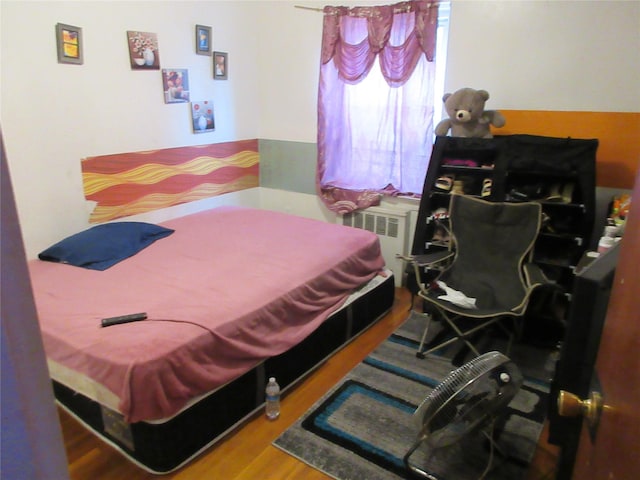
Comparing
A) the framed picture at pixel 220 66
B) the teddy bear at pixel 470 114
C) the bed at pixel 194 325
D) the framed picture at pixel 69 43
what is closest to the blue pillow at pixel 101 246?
the bed at pixel 194 325

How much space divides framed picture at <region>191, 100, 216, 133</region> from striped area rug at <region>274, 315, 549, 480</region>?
92.6 inches

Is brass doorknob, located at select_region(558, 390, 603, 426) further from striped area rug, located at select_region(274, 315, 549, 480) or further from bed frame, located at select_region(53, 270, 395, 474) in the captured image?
bed frame, located at select_region(53, 270, 395, 474)

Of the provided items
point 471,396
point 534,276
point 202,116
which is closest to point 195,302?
point 471,396

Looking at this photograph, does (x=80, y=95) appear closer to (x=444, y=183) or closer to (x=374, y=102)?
(x=374, y=102)

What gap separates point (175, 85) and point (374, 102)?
62.0 inches

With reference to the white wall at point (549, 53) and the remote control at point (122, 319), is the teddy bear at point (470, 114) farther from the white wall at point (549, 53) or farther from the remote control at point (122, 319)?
the remote control at point (122, 319)

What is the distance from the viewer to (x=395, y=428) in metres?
2.15

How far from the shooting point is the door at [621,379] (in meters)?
0.65

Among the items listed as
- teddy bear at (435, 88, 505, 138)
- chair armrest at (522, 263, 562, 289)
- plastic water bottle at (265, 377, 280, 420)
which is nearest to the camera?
plastic water bottle at (265, 377, 280, 420)

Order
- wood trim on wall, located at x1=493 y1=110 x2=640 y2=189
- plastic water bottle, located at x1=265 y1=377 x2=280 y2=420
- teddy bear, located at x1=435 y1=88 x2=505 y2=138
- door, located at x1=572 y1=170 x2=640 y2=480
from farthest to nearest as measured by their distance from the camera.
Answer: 1. teddy bear, located at x1=435 y1=88 x2=505 y2=138
2. wood trim on wall, located at x1=493 y1=110 x2=640 y2=189
3. plastic water bottle, located at x1=265 y1=377 x2=280 y2=420
4. door, located at x1=572 y1=170 x2=640 y2=480

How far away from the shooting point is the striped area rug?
1.92 m

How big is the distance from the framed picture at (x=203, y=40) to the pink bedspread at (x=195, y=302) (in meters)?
1.44

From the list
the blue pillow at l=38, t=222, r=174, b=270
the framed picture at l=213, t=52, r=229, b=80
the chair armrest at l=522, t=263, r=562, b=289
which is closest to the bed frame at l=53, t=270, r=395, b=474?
the blue pillow at l=38, t=222, r=174, b=270

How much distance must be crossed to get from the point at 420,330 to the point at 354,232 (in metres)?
0.81
